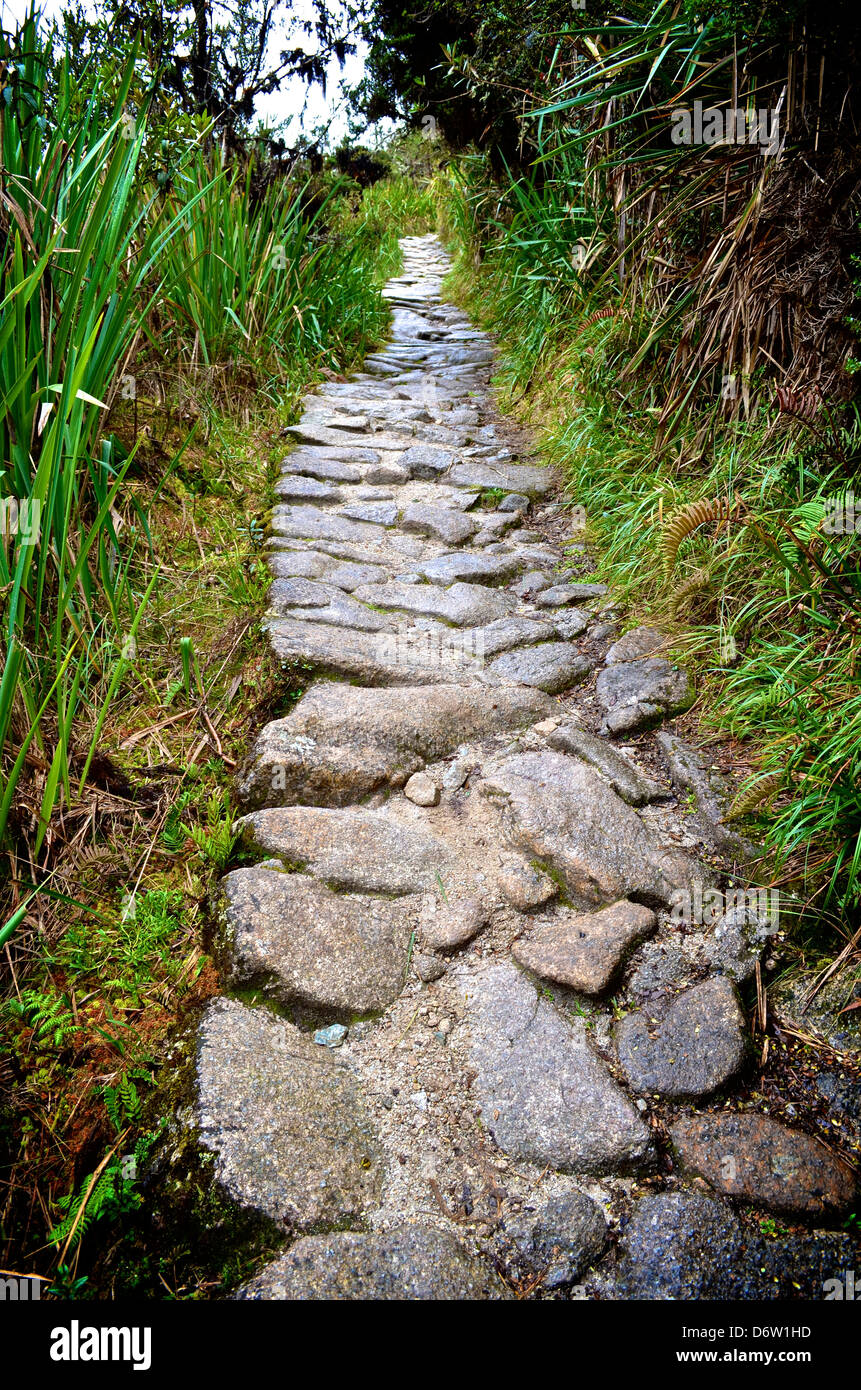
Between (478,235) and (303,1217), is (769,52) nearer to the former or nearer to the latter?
(303,1217)

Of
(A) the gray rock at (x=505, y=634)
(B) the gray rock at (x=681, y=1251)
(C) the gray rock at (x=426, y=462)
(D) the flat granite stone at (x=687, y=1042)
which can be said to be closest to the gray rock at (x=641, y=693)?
(A) the gray rock at (x=505, y=634)

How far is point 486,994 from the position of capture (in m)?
1.34

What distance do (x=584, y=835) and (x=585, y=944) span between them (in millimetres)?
260

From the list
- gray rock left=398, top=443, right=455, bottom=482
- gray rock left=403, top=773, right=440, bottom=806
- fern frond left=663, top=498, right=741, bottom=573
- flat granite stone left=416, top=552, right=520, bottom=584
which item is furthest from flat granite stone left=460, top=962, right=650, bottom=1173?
gray rock left=398, top=443, right=455, bottom=482

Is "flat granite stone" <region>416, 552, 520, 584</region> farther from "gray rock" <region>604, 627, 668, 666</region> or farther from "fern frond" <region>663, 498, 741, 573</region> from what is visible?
"fern frond" <region>663, 498, 741, 573</region>

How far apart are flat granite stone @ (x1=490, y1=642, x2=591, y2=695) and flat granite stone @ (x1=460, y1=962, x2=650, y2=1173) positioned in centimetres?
98

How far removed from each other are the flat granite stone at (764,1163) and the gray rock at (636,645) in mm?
1263

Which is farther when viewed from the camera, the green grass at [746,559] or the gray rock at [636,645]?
the gray rock at [636,645]

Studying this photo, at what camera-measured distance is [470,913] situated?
1468mm

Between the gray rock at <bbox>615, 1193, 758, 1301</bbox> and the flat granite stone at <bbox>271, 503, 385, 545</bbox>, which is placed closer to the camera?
the gray rock at <bbox>615, 1193, 758, 1301</bbox>

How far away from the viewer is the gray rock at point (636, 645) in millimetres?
2156

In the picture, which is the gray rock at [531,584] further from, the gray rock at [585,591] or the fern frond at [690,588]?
the fern frond at [690,588]

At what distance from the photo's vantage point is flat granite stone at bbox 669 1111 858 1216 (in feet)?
3.44
